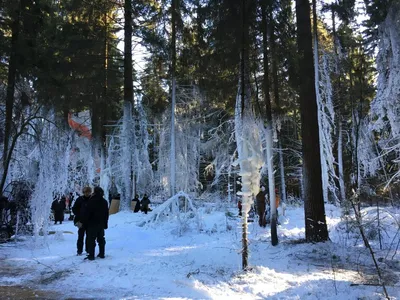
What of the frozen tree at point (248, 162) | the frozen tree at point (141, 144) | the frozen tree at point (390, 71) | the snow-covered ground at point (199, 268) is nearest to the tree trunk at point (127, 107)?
the frozen tree at point (141, 144)

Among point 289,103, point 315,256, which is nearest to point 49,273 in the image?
point 315,256

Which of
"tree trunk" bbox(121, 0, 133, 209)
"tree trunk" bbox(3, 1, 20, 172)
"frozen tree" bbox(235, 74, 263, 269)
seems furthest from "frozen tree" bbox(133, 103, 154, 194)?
"frozen tree" bbox(235, 74, 263, 269)

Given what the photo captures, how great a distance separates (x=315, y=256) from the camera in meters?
8.50

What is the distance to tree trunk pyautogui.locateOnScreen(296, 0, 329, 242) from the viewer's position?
9828 millimetres

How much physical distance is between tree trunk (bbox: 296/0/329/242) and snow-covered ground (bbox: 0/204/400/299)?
578 mm

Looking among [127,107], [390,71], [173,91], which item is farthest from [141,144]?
[390,71]

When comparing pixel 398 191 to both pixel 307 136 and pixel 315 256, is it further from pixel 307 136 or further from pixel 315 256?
pixel 315 256

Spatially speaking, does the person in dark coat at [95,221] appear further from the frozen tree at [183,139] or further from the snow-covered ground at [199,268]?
the frozen tree at [183,139]

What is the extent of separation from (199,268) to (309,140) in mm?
4877

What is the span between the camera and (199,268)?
23.6ft

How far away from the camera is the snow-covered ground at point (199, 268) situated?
5.63m

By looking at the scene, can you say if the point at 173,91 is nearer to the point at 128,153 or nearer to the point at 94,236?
the point at 128,153

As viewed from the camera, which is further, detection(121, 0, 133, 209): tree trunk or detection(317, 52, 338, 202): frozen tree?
detection(121, 0, 133, 209): tree trunk

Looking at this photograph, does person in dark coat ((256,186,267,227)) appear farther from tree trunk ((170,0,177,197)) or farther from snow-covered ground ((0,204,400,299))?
tree trunk ((170,0,177,197))
